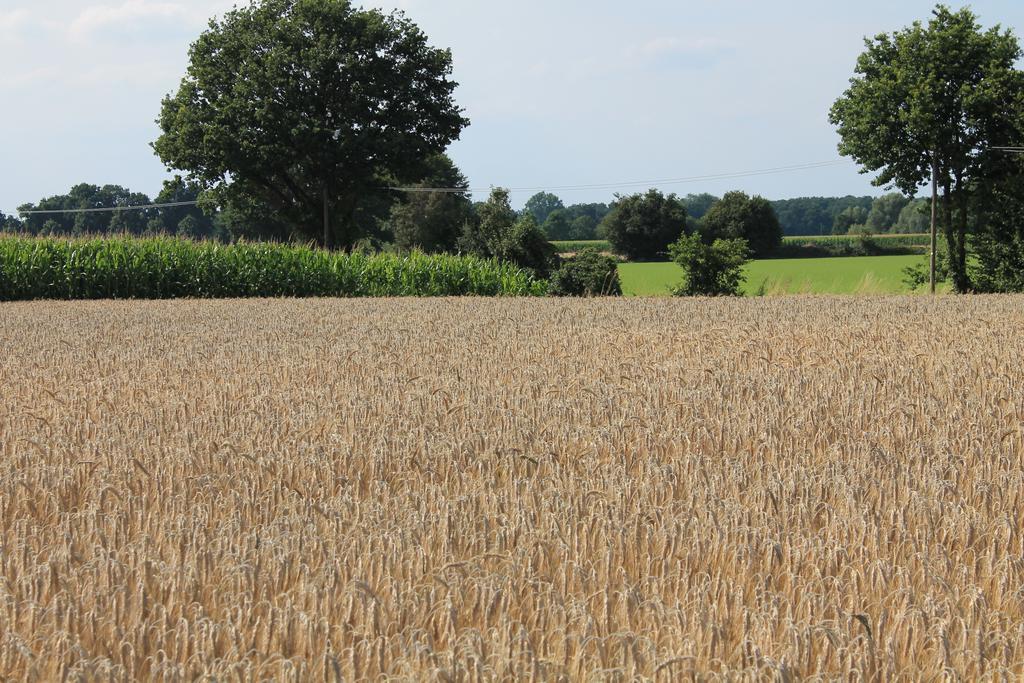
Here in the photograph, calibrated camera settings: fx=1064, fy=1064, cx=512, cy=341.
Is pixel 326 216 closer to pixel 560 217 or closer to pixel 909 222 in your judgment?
pixel 560 217

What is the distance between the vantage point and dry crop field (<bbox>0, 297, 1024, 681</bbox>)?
2.94m

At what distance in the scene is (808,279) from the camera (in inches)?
1458

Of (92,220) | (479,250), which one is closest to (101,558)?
(479,250)

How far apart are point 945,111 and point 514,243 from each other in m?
18.3

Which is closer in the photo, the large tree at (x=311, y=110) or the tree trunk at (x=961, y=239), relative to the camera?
the tree trunk at (x=961, y=239)

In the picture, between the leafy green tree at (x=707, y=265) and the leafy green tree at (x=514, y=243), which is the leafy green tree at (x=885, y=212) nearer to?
the leafy green tree at (x=514, y=243)

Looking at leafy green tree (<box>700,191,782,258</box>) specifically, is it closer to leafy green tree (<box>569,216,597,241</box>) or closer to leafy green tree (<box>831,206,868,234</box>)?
leafy green tree (<box>569,216,597,241</box>)

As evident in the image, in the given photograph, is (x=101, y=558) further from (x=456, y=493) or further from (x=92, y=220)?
(x=92, y=220)

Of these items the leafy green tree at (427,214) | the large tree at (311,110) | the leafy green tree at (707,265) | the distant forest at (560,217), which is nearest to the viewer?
the leafy green tree at (707,265)

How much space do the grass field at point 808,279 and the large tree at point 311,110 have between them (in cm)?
1401

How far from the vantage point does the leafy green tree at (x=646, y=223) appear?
253 feet

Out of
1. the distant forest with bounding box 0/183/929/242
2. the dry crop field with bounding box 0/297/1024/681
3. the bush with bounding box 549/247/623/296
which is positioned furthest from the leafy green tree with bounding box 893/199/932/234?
the dry crop field with bounding box 0/297/1024/681

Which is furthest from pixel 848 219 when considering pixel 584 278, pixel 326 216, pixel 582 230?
pixel 584 278

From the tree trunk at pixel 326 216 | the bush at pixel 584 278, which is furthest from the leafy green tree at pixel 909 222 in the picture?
the bush at pixel 584 278
